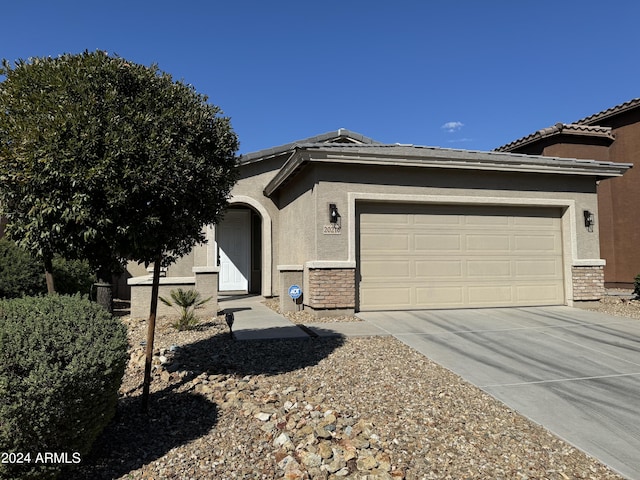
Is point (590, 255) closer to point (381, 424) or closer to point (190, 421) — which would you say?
point (381, 424)

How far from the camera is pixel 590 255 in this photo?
33.9ft

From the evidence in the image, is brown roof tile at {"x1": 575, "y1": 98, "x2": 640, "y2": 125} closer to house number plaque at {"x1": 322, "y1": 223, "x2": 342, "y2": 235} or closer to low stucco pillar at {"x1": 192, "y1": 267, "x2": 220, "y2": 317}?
house number plaque at {"x1": 322, "y1": 223, "x2": 342, "y2": 235}

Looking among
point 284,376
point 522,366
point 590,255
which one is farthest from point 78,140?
point 590,255

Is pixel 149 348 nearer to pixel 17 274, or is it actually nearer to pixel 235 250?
pixel 17 274

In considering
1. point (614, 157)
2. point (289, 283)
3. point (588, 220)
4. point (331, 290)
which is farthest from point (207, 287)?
point (614, 157)

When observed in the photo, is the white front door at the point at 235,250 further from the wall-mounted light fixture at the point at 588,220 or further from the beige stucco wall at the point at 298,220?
Answer: the wall-mounted light fixture at the point at 588,220

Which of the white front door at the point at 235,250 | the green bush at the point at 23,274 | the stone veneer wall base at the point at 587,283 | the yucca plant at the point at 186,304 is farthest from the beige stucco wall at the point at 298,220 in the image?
the stone veneer wall base at the point at 587,283

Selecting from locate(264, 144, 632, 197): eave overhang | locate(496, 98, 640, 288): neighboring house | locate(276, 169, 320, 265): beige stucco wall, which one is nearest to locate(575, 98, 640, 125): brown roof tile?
locate(496, 98, 640, 288): neighboring house

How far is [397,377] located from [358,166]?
5176 millimetres

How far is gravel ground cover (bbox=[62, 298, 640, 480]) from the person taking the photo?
3.22 m

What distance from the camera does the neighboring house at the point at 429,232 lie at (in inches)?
347

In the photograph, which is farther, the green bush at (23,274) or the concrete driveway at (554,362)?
the green bush at (23,274)

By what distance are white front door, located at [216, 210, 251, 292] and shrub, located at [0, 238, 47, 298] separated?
5.43m

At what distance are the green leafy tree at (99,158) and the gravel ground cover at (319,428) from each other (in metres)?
1.66
